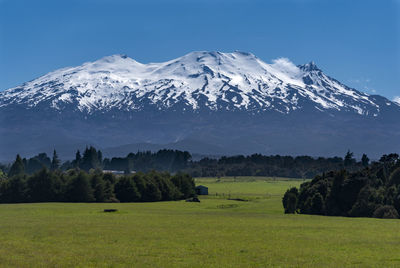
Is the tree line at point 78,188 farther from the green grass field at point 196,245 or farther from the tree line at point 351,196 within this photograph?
the green grass field at point 196,245

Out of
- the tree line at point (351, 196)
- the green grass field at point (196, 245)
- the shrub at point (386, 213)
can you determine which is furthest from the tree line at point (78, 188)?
the shrub at point (386, 213)

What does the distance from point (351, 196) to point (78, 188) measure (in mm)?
54995

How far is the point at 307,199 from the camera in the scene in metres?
86.6

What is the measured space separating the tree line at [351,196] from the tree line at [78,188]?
39.1 meters

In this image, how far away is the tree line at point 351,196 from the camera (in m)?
75.9

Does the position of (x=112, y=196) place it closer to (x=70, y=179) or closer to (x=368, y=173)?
(x=70, y=179)

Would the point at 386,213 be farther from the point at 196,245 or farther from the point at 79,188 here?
the point at 79,188

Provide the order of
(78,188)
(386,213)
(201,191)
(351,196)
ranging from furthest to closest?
(201,191) < (78,188) < (351,196) < (386,213)

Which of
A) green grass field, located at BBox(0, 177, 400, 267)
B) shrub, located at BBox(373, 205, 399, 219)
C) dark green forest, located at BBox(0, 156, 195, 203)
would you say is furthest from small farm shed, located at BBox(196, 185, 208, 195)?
green grass field, located at BBox(0, 177, 400, 267)

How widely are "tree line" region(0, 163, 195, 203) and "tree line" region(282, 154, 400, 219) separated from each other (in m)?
39.1

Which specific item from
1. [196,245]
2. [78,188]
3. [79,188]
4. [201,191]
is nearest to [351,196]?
[196,245]

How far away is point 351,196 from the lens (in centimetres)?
7975

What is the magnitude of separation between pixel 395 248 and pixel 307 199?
161 ft

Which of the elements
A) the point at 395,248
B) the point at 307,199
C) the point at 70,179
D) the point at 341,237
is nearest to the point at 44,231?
the point at 341,237
